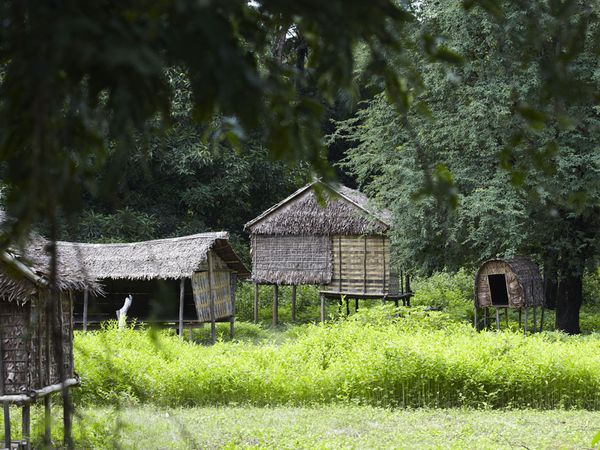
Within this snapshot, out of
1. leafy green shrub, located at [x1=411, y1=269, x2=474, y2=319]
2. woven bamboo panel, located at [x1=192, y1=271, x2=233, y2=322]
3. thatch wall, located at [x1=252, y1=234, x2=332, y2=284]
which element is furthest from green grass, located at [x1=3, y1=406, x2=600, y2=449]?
thatch wall, located at [x1=252, y1=234, x2=332, y2=284]

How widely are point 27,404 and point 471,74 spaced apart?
41.2 feet

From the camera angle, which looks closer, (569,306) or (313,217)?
(569,306)

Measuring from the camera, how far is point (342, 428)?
972 cm

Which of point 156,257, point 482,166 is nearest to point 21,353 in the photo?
point 156,257

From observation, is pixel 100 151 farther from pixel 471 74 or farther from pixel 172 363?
pixel 471 74

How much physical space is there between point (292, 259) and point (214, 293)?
152 inches

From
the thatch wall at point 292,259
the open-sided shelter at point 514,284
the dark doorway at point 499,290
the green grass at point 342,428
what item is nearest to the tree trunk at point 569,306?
the open-sided shelter at point 514,284

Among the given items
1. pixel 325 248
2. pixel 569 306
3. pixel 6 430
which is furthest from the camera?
pixel 325 248

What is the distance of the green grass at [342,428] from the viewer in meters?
8.61

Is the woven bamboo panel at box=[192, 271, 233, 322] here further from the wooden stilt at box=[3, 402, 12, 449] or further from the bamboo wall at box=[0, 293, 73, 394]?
the wooden stilt at box=[3, 402, 12, 449]

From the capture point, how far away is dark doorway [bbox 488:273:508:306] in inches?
771

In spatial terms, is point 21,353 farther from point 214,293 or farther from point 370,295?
point 370,295

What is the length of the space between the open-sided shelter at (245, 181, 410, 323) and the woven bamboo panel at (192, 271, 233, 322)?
7.49 ft

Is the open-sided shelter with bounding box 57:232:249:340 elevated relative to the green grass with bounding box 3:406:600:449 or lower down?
elevated
